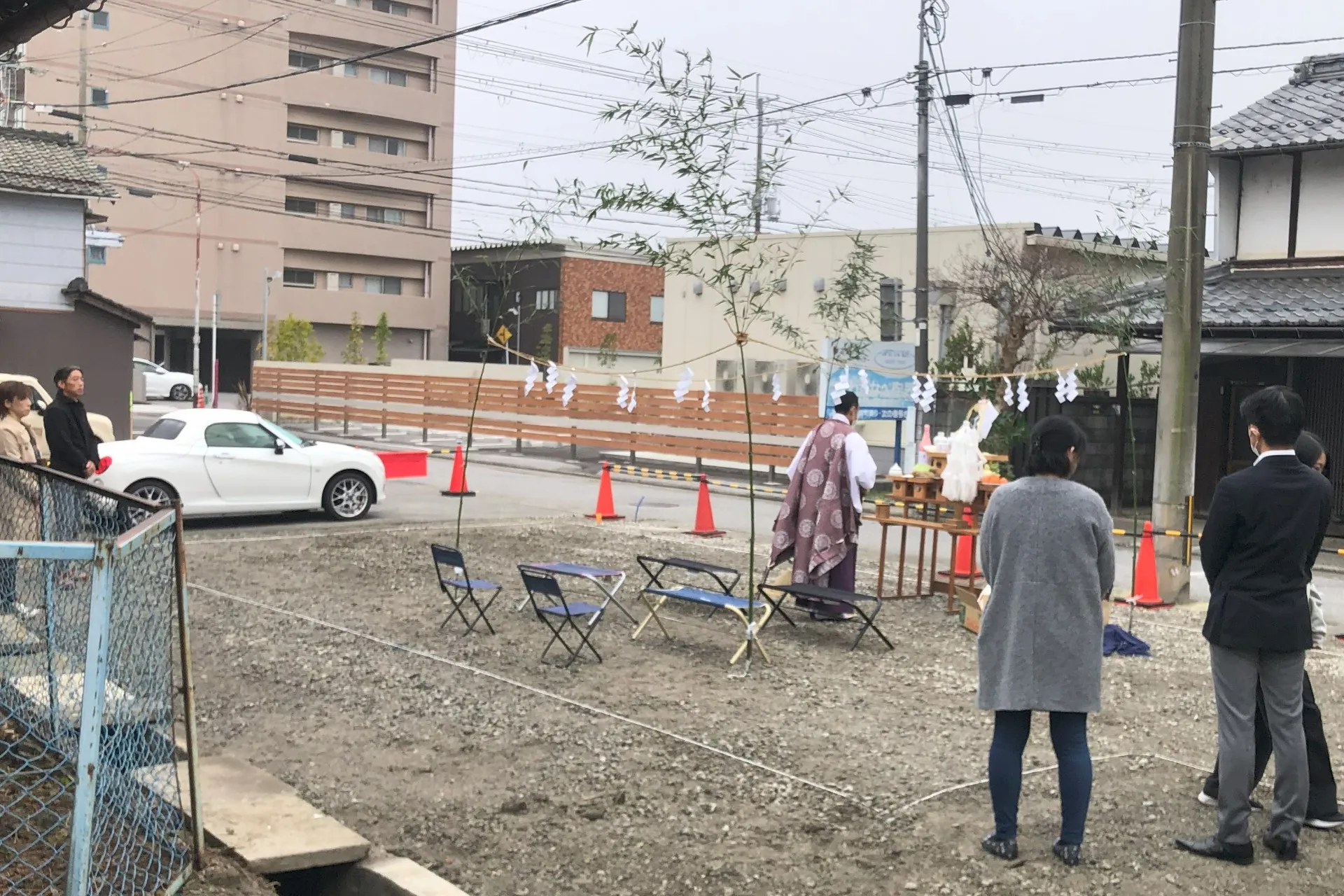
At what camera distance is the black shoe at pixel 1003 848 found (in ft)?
17.1

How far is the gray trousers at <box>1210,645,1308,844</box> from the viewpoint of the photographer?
5.25m

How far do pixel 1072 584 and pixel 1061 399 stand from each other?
14038mm

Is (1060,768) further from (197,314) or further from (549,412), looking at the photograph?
(197,314)

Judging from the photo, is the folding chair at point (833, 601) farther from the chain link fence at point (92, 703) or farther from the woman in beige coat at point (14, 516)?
the chain link fence at point (92, 703)

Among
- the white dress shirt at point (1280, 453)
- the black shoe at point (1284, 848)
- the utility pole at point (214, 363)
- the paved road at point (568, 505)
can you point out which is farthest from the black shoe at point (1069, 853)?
the utility pole at point (214, 363)

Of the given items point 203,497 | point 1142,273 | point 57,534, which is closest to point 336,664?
point 57,534

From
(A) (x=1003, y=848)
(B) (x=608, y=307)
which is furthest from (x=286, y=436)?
(B) (x=608, y=307)

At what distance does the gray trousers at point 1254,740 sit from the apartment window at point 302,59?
2374 inches

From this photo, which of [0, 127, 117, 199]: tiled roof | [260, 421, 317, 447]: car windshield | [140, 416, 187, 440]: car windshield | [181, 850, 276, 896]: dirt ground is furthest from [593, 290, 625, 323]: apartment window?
[181, 850, 276, 896]: dirt ground

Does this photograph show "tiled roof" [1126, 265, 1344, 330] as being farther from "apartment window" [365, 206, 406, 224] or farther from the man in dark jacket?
"apartment window" [365, 206, 406, 224]

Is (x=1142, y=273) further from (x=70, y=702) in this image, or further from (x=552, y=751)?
(x=70, y=702)

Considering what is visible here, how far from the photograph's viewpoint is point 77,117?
29.1 meters

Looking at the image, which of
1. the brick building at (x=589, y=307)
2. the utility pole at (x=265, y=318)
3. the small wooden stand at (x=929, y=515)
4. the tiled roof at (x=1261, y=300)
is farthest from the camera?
the utility pole at (x=265, y=318)

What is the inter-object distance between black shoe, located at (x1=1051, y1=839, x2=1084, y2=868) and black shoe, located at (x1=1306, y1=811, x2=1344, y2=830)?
1209 millimetres
